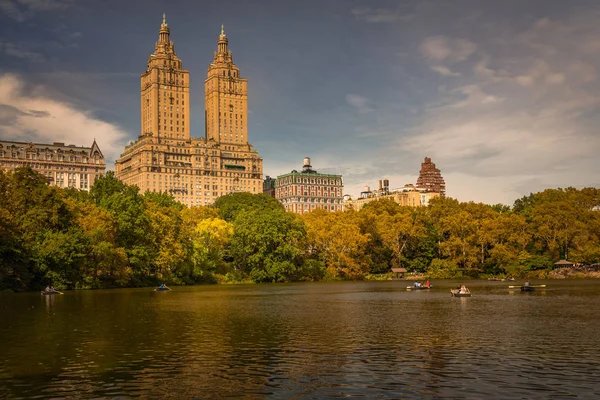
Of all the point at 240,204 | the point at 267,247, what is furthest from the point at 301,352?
the point at 240,204

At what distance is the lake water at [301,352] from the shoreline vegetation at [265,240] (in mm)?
33274

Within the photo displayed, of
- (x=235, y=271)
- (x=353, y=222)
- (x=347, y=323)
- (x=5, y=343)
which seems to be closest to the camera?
(x=5, y=343)

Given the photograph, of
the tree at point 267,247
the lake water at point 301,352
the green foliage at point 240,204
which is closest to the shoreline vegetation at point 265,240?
the tree at point 267,247

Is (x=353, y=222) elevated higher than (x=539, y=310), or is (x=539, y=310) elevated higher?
(x=353, y=222)

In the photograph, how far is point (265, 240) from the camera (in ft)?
395

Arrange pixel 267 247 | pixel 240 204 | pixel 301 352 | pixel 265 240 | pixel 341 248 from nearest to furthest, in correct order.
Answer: pixel 301 352 → pixel 265 240 → pixel 267 247 → pixel 341 248 → pixel 240 204

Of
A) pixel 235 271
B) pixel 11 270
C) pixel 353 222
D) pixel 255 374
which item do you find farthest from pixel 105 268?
pixel 255 374

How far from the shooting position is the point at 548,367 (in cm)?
2862

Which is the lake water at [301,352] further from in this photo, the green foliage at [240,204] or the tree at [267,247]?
the green foliage at [240,204]

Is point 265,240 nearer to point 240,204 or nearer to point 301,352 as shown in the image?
point 240,204

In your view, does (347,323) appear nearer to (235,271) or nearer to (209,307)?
(209,307)

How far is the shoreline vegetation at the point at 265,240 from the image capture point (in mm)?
88875

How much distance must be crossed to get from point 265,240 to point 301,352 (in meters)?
87.3

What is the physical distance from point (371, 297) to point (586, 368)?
46.6 metres
